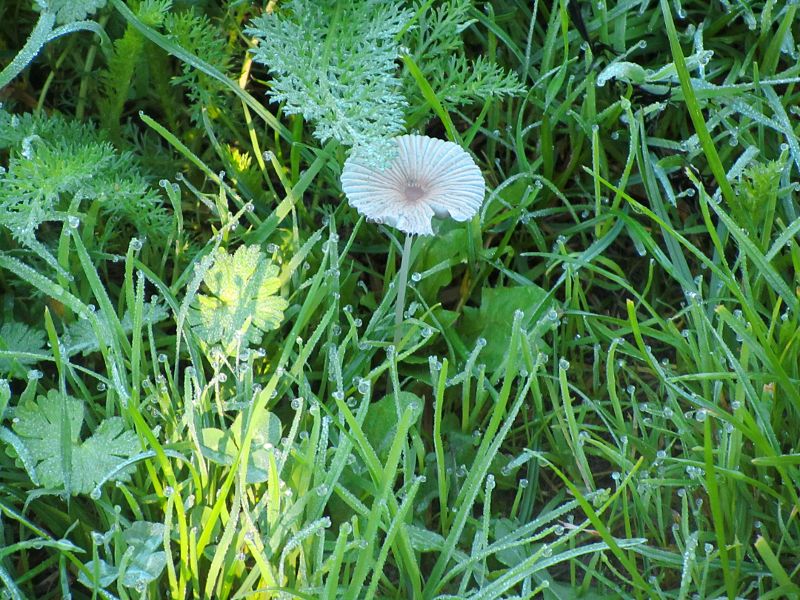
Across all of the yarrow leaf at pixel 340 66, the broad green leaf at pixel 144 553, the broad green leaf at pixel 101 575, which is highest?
the yarrow leaf at pixel 340 66

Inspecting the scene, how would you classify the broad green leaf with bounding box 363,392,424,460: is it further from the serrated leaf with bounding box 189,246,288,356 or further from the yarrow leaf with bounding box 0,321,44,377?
the yarrow leaf with bounding box 0,321,44,377

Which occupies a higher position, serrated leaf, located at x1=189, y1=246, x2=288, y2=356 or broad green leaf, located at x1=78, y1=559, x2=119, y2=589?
serrated leaf, located at x1=189, y1=246, x2=288, y2=356

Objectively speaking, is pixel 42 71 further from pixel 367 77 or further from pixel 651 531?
pixel 651 531

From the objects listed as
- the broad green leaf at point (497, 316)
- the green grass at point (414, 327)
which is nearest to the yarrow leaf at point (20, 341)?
the green grass at point (414, 327)

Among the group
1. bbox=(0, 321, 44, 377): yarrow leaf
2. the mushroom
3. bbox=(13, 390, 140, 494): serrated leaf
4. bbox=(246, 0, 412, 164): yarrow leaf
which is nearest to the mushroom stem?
the mushroom

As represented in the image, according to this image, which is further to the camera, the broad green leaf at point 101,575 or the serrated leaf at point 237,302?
the serrated leaf at point 237,302

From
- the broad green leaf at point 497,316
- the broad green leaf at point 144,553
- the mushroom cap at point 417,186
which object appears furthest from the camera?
the broad green leaf at point 497,316

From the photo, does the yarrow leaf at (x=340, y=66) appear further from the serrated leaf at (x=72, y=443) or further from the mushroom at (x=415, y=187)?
the serrated leaf at (x=72, y=443)

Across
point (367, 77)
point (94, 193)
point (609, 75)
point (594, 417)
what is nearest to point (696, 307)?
point (594, 417)
